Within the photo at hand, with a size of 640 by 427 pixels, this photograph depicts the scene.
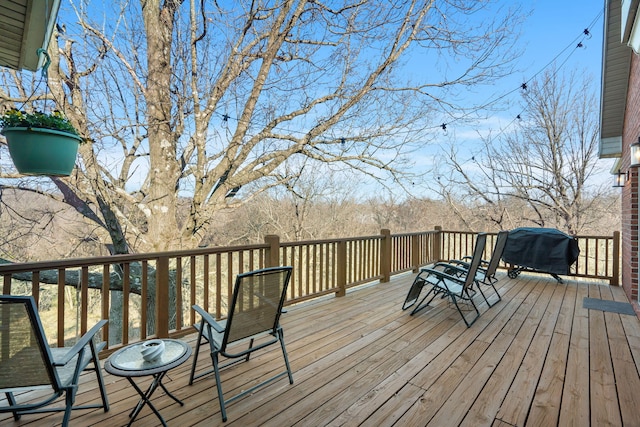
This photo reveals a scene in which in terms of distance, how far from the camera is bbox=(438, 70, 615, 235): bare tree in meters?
11.1

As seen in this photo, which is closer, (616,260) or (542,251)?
(616,260)

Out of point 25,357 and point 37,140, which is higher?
point 37,140

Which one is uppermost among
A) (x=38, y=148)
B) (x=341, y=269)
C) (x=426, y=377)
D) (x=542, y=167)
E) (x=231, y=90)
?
(x=231, y=90)

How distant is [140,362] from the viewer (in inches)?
67.6

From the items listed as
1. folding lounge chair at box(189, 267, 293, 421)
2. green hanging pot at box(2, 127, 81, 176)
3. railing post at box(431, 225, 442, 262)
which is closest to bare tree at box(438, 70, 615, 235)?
railing post at box(431, 225, 442, 262)

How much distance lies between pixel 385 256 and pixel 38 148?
196 inches

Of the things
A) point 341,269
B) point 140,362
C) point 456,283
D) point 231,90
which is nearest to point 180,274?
point 140,362

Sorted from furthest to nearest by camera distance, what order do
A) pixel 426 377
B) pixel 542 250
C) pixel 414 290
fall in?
pixel 542 250 < pixel 414 290 < pixel 426 377

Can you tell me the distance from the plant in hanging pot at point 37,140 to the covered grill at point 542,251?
22.0 ft

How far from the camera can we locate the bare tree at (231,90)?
5688 millimetres

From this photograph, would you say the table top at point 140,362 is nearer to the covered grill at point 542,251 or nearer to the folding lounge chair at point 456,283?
the folding lounge chair at point 456,283

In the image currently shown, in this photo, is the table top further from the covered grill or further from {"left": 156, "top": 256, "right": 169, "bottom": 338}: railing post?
the covered grill

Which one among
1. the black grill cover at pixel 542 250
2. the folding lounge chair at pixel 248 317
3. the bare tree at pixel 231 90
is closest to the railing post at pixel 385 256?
the bare tree at pixel 231 90

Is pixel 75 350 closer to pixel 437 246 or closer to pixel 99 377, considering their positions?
pixel 99 377
